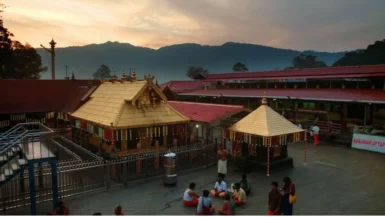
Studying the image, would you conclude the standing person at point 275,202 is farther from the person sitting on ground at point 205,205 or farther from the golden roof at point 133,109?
the golden roof at point 133,109

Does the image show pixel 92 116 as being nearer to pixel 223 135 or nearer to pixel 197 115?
pixel 197 115

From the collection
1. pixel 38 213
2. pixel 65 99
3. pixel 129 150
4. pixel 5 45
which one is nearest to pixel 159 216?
pixel 38 213

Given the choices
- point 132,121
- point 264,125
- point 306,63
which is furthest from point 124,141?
point 306,63

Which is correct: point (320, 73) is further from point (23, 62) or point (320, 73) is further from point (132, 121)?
point (23, 62)

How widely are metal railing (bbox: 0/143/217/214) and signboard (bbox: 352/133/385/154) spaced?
462 inches

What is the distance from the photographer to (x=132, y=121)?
53.6 ft

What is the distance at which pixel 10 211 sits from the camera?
1097 centimetres

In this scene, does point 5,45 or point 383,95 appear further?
point 5,45

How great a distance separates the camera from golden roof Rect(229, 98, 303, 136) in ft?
51.2

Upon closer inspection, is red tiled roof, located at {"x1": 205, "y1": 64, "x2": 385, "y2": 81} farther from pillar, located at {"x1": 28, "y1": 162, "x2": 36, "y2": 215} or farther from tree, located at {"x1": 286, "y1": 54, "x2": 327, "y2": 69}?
tree, located at {"x1": 286, "y1": 54, "x2": 327, "y2": 69}

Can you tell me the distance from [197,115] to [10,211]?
39.7ft

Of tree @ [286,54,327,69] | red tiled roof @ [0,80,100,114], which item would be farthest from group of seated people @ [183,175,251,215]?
tree @ [286,54,327,69]

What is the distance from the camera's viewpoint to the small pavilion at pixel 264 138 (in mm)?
15586

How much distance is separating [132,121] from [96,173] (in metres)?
3.46
